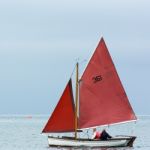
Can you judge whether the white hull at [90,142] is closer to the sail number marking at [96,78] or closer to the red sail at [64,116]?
the red sail at [64,116]

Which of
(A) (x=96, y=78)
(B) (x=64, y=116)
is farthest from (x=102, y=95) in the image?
(B) (x=64, y=116)

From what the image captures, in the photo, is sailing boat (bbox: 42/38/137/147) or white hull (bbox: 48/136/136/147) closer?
white hull (bbox: 48/136/136/147)

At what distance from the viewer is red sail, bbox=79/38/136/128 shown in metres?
68.9

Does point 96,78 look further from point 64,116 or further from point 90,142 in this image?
point 90,142

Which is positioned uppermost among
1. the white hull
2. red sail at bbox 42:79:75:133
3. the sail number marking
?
the sail number marking

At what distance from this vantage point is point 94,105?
70062 mm

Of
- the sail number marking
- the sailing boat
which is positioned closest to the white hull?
the sailing boat

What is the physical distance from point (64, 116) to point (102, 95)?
3.28 metres

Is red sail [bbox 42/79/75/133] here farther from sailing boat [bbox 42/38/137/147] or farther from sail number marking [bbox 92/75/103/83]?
sail number marking [bbox 92/75/103/83]

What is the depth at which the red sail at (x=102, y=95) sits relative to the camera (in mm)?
68938

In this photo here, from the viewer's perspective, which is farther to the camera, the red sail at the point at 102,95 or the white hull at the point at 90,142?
the red sail at the point at 102,95

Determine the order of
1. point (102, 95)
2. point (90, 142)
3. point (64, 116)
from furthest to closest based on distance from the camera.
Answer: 1. point (102, 95)
2. point (64, 116)
3. point (90, 142)

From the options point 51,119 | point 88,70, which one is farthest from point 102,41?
point 51,119

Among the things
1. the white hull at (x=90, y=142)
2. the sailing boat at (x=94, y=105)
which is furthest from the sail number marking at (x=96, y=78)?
the white hull at (x=90, y=142)
